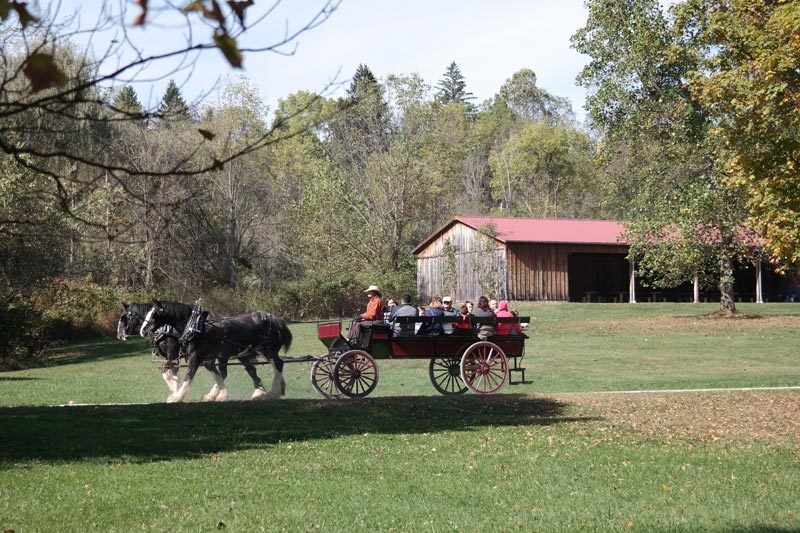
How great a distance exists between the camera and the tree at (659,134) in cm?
3647

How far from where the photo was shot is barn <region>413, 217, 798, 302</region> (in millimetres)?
50688

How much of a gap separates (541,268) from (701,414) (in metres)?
37.0

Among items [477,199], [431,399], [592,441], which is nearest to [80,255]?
[431,399]

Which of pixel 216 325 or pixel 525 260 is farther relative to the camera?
pixel 525 260

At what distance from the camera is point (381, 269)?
56.2m

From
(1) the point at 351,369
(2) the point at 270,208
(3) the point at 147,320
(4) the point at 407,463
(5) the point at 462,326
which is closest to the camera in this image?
(4) the point at 407,463

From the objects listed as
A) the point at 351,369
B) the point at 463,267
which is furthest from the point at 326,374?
the point at 463,267

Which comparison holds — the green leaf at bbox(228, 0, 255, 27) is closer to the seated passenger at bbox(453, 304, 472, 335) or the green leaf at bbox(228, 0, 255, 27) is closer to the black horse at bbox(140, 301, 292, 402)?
the black horse at bbox(140, 301, 292, 402)

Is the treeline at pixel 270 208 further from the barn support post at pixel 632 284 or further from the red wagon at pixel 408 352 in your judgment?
the red wagon at pixel 408 352

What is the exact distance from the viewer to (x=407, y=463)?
1020cm

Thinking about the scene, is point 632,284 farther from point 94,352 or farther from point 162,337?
point 162,337

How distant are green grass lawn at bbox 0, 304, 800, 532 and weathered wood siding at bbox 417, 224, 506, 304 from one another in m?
32.0

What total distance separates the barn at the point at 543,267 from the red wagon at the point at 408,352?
31417 millimetres

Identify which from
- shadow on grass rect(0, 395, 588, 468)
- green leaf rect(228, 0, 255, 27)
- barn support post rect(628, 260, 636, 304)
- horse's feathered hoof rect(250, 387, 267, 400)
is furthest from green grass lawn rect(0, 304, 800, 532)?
barn support post rect(628, 260, 636, 304)
